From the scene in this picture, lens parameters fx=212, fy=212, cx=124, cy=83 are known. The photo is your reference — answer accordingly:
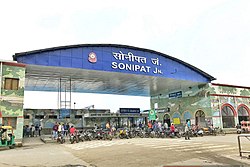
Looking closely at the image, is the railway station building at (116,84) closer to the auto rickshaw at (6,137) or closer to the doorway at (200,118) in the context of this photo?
the doorway at (200,118)

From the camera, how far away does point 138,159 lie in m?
8.95

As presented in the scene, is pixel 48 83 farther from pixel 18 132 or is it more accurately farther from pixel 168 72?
pixel 168 72

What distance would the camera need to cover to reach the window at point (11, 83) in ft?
58.7

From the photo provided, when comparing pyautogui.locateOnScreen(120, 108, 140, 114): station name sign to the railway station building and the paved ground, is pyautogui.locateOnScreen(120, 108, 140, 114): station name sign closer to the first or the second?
the railway station building

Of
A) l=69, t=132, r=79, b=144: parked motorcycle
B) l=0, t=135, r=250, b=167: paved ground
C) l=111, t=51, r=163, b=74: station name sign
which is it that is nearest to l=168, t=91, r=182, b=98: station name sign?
l=111, t=51, r=163, b=74: station name sign

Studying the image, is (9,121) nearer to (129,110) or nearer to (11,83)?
(11,83)

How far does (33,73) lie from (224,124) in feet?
80.1

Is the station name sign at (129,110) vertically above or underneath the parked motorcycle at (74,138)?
above

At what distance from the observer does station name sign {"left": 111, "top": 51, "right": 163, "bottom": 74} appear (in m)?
23.0

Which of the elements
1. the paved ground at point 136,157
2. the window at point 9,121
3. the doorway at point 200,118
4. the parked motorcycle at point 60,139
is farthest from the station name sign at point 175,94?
the window at point 9,121

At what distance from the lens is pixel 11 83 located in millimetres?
18156

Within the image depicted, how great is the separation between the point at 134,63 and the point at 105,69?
3.55 metres

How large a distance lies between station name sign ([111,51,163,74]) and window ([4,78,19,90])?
30.6 ft

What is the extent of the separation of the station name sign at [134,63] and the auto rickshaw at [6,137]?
1131 cm
